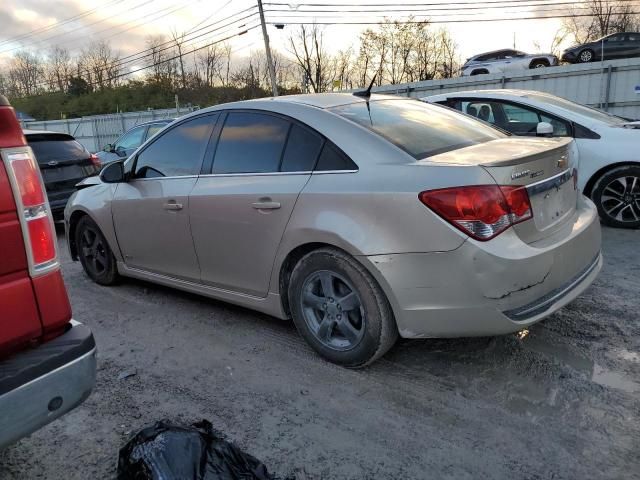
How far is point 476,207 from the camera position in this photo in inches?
99.4

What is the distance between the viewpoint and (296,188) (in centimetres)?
313

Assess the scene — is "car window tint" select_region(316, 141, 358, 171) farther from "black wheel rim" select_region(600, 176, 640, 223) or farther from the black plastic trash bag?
"black wheel rim" select_region(600, 176, 640, 223)

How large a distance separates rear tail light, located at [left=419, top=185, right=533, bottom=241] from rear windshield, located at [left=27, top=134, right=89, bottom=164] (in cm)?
672

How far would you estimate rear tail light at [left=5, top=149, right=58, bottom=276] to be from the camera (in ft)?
6.04

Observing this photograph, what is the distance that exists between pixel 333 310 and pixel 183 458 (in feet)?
4.51

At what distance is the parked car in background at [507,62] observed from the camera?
73.7ft

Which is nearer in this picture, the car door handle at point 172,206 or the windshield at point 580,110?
the car door handle at point 172,206

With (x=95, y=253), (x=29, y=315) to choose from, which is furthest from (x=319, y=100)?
(x=95, y=253)

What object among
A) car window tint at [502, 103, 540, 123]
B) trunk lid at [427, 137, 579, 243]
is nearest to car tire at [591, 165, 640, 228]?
car window tint at [502, 103, 540, 123]

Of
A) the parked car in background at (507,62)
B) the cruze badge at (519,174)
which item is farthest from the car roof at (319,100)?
the parked car in background at (507,62)

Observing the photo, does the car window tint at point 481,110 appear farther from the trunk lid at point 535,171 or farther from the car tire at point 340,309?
the car tire at point 340,309

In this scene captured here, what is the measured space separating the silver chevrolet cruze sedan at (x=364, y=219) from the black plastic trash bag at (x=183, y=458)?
3.70 ft

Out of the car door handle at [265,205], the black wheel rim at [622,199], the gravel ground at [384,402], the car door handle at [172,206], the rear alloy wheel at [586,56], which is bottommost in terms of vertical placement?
the gravel ground at [384,402]

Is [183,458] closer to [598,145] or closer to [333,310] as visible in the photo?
[333,310]
